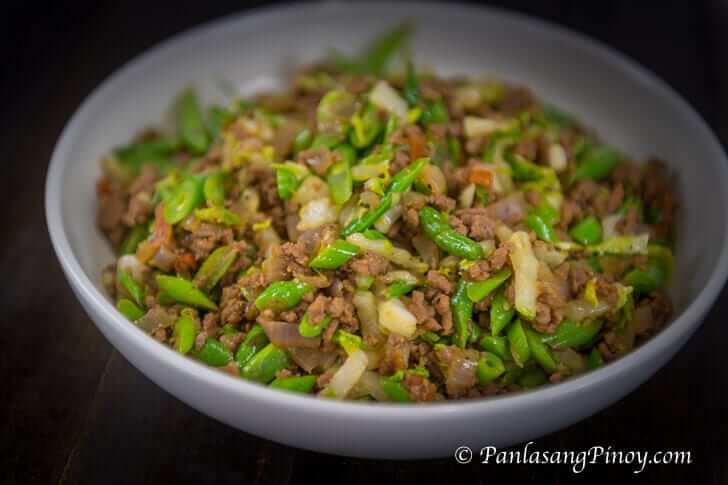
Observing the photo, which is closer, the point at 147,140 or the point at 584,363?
the point at 584,363

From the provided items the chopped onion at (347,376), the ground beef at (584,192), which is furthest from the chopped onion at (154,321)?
the ground beef at (584,192)

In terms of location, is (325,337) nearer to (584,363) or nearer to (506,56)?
(584,363)

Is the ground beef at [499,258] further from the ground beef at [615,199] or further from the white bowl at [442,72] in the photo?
the ground beef at [615,199]

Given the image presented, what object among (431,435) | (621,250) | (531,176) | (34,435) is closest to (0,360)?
(34,435)

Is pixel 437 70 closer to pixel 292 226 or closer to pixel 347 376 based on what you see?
pixel 292 226

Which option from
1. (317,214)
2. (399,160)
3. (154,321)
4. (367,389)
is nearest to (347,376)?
(367,389)

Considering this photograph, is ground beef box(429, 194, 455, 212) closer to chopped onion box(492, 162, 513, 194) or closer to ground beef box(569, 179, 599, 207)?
chopped onion box(492, 162, 513, 194)

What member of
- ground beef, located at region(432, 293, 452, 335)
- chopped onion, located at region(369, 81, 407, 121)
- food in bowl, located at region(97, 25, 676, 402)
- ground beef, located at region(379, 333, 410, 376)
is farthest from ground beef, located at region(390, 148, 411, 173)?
ground beef, located at region(379, 333, 410, 376)
